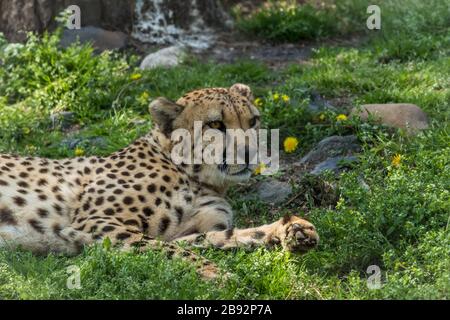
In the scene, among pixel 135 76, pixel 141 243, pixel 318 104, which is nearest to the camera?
pixel 141 243

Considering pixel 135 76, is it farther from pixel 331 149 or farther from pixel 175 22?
pixel 331 149

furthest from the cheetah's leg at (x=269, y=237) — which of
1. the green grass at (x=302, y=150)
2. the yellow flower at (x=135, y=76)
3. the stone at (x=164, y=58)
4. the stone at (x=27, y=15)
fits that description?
the stone at (x=27, y=15)

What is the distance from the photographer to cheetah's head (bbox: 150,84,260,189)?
6.09 m

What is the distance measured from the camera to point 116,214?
229 inches

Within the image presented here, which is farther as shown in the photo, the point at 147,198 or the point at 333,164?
the point at 333,164

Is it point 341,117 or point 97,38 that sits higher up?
point 97,38

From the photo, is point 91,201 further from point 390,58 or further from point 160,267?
point 390,58

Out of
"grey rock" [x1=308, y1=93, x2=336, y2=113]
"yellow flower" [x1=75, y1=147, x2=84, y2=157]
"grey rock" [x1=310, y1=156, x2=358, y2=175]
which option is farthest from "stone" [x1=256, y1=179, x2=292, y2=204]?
"yellow flower" [x1=75, y1=147, x2=84, y2=157]

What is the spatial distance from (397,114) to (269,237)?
2163 mm

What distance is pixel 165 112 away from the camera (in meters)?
6.34

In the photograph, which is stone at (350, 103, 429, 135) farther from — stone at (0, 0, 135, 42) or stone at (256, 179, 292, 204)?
stone at (0, 0, 135, 42)

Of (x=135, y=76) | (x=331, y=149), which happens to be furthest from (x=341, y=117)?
(x=135, y=76)

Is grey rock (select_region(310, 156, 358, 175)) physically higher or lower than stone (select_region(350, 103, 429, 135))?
lower
